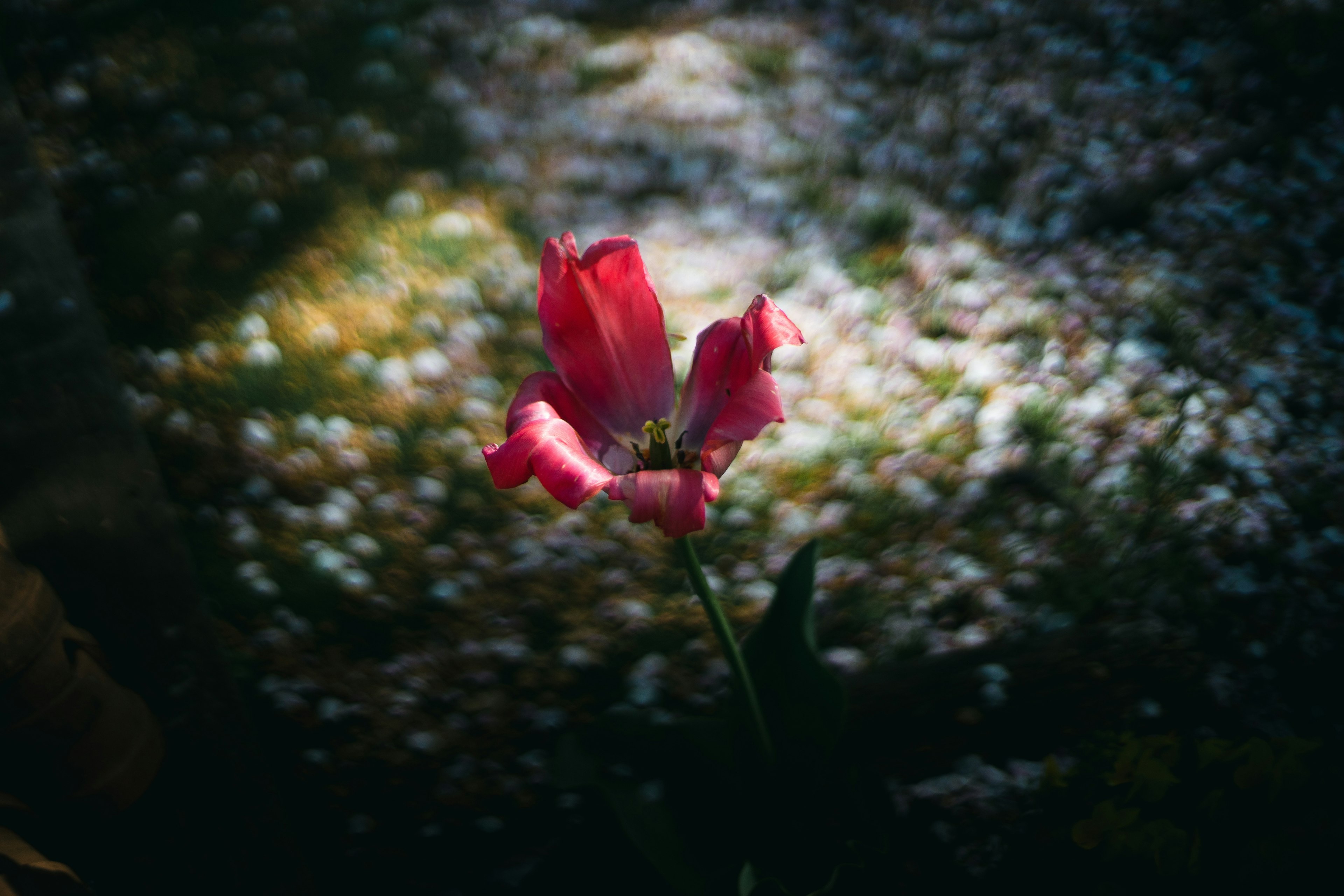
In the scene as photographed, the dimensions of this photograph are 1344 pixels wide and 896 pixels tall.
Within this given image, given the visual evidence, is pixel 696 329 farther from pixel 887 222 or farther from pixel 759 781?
pixel 759 781

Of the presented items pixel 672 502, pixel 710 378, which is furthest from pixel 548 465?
pixel 710 378

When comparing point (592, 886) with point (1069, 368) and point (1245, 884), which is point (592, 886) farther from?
point (1069, 368)

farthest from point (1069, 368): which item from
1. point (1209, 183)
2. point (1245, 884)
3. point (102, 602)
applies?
point (102, 602)

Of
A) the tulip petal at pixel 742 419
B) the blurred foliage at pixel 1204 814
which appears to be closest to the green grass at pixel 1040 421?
the blurred foliage at pixel 1204 814

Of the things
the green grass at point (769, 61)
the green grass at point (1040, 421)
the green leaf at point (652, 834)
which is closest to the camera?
the green leaf at point (652, 834)

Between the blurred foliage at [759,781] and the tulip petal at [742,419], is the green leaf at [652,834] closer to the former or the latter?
the blurred foliage at [759,781]

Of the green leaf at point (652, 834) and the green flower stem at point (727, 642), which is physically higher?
the green flower stem at point (727, 642)

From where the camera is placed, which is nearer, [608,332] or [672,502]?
[672,502]
